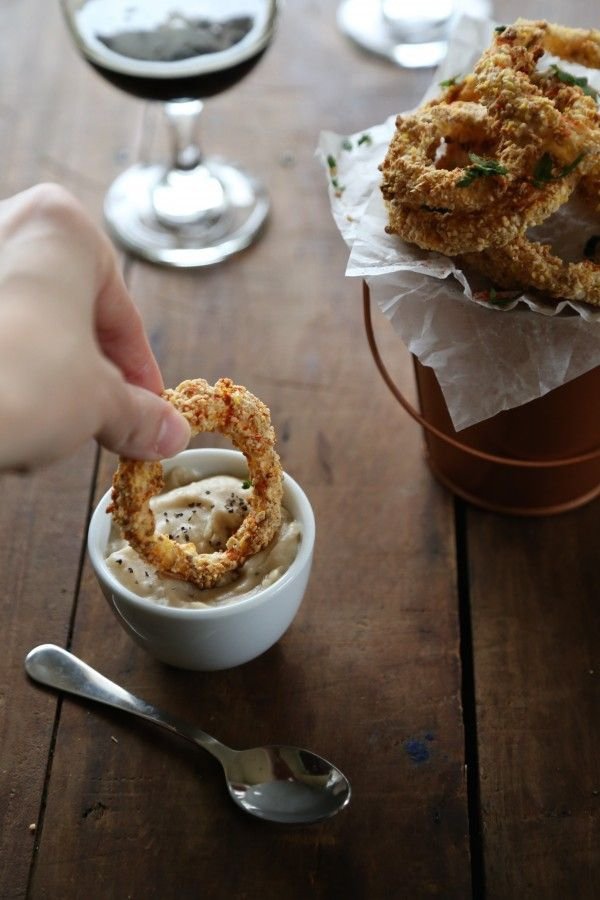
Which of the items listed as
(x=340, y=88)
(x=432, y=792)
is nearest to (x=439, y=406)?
(x=432, y=792)

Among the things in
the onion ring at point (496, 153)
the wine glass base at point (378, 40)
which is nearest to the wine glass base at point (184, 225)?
the wine glass base at point (378, 40)

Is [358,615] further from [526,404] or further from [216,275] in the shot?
[216,275]

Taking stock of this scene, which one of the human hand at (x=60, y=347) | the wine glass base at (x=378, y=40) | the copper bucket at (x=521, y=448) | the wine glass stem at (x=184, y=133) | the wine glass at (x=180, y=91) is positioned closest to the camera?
the human hand at (x=60, y=347)

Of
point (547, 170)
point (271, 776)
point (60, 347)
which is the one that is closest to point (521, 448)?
point (547, 170)

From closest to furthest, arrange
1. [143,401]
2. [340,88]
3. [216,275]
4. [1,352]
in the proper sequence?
1. [1,352]
2. [143,401]
3. [216,275]
4. [340,88]

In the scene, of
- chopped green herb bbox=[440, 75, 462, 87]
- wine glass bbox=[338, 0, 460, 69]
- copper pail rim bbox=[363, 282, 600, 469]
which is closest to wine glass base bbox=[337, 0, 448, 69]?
wine glass bbox=[338, 0, 460, 69]

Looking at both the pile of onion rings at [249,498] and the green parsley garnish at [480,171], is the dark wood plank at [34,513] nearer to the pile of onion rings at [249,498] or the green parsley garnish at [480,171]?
the pile of onion rings at [249,498]

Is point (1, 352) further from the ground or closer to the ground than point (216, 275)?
further from the ground
